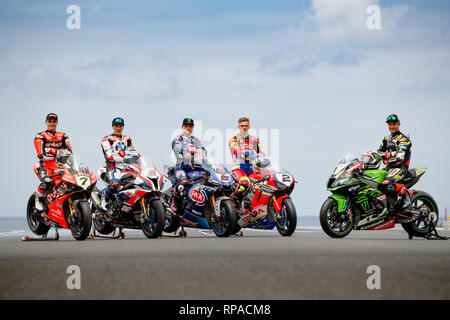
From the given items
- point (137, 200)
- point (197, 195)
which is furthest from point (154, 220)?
point (197, 195)

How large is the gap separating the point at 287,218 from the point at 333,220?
1.02 meters

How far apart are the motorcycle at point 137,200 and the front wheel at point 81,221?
976mm

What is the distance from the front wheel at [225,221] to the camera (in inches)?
488

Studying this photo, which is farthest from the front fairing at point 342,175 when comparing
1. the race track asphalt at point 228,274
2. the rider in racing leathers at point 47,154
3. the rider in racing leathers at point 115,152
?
the rider in racing leathers at point 47,154

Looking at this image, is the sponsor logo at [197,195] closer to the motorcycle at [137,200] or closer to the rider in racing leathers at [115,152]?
the motorcycle at [137,200]

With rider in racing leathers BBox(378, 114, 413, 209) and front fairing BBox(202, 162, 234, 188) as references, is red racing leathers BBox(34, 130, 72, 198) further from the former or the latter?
rider in racing leathers BBox(378, 114, 413, 209)

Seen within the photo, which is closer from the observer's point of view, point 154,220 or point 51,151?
point 154,220

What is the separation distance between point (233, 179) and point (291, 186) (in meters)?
1.34

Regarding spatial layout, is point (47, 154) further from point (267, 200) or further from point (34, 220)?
point (267, 200)

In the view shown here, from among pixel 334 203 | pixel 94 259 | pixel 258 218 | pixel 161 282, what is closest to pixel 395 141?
pixel 334 203

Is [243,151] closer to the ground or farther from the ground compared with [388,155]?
farther from the ground

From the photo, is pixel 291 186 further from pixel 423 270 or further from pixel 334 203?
pixel 423 270

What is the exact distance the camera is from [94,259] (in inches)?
313

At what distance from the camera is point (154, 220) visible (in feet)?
40.8
